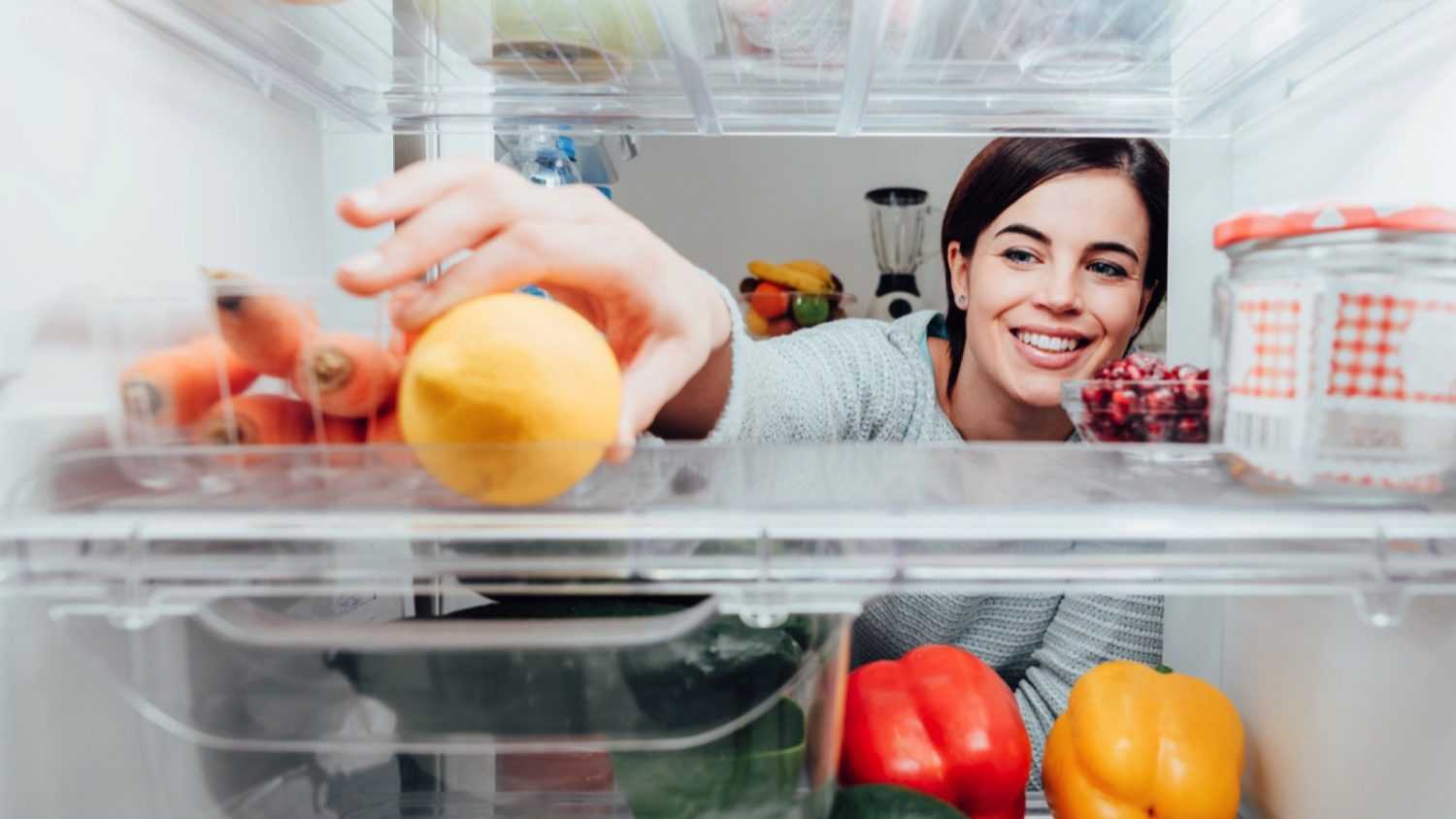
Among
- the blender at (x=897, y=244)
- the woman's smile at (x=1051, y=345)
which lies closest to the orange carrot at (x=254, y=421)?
the woman's smile at (x=1051, y=345)

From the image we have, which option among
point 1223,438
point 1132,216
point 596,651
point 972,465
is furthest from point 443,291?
point 1132,216

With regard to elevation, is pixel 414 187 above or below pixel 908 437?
above

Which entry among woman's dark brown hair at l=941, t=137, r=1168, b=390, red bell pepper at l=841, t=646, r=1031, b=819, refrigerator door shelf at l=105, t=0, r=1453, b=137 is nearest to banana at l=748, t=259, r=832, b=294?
woman's dark brown hair at l=941, t=137, r=1168, b=390

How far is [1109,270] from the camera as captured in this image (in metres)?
1.04

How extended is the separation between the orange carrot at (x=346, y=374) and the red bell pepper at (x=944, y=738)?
37 centimetres

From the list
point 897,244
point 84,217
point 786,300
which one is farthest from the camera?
point 897,244

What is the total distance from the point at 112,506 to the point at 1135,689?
0.61 m

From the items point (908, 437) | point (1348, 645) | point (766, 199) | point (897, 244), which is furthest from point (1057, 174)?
point (766, 199)

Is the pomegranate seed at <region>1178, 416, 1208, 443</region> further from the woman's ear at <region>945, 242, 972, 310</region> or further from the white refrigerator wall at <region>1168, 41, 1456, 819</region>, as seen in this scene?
the woman's ear at <region>945, 242, 972, 310</region>

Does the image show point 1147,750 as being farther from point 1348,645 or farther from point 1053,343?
point 1053,343

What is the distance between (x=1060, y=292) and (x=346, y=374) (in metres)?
0.83

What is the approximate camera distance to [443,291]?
1.38 ft

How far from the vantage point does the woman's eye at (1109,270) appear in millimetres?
1037

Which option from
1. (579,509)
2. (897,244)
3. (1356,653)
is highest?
(897,244)
